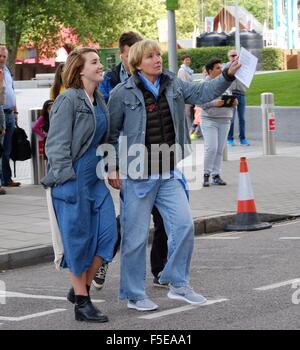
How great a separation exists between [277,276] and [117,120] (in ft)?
6.75

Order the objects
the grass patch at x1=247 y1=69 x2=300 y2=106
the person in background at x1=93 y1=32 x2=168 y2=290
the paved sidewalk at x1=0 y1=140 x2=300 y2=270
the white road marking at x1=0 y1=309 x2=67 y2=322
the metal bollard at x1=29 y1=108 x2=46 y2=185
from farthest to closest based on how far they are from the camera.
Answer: the grass patch at x1=247 y1=69 x2=300 y2=106 → the metal bollard at x1=29 y1=108 x2=46 y2=185 → the paved sidewalk at x1=0 y1=140 x2=300 y2=270 → the person in background at x1=93 y1=32 x2=168 y2=290 → the white road marking at x1=0 y1=309 x2=67 y2=322

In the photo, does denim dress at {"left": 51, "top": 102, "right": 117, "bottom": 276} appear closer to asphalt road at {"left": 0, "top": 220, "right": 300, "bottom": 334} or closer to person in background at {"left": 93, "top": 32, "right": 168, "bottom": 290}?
asphalt road at {"left": 0, "top": 220, "right": 300, "bottom": 334}

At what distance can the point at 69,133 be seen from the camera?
7.28 meters

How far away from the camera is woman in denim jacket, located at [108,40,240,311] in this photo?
763cm

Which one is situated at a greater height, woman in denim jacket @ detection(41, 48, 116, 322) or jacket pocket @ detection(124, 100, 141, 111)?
jacket pocket @ detection(124, 100, 141, 111)

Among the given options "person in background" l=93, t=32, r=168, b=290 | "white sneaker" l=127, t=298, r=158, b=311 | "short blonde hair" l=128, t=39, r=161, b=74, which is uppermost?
"short blonde hair" l=128, t=39, r=161, b=74

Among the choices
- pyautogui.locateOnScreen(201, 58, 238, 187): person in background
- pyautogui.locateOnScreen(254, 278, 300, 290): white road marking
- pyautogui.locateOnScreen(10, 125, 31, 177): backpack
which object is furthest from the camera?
pyautogui.locateOnScreen(10, 125, 31, 177): backpack

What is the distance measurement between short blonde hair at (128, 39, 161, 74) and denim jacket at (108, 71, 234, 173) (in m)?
0.11

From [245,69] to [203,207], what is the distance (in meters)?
5.57

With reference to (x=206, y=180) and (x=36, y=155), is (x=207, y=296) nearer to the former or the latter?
(x=206, y=180)

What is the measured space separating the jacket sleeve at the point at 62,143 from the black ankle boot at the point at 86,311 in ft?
2.77

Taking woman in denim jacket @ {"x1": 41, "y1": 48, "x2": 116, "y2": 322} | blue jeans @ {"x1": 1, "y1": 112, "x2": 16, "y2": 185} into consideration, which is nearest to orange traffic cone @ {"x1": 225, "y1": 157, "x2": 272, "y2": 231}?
blue jeans @ {"x1": 1, "y1": 112, "x2": 16, "y2": 185}

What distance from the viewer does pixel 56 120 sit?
734 centimetres

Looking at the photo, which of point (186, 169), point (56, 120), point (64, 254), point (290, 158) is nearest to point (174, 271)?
point (64, 254)
